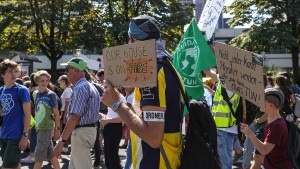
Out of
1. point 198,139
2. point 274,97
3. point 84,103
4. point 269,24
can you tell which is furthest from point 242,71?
point 269,24

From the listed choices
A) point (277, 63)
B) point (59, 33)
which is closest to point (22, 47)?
point (59, 33)

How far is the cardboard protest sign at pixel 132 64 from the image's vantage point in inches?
117

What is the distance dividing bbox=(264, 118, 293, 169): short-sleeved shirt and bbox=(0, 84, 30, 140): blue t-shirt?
10.6 ft

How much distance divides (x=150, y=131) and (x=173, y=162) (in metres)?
0.33

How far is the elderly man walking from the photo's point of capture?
6.20 meters

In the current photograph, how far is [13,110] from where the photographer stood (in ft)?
20.6

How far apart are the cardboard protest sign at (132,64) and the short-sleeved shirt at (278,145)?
→ 196 cm

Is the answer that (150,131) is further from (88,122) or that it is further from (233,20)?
(233,20)

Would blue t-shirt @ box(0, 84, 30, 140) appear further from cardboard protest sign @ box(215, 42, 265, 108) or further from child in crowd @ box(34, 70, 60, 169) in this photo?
cardboard protest sign @ box(215, 42, 265, 108)

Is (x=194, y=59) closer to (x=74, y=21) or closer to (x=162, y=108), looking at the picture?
(x=162, y=108)

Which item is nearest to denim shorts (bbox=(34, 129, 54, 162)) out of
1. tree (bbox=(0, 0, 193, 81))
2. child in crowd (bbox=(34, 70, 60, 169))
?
child in crowd (bbox=(34, 70, 60, 169))

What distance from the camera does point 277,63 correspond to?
55.8m

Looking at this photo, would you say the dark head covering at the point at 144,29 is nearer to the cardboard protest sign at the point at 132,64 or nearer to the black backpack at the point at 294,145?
the cardboard protest sign at the point at 132,64

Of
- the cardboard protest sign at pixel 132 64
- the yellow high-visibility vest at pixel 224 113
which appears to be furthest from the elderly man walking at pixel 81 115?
the cardboard protest sign at pixel 132 64
